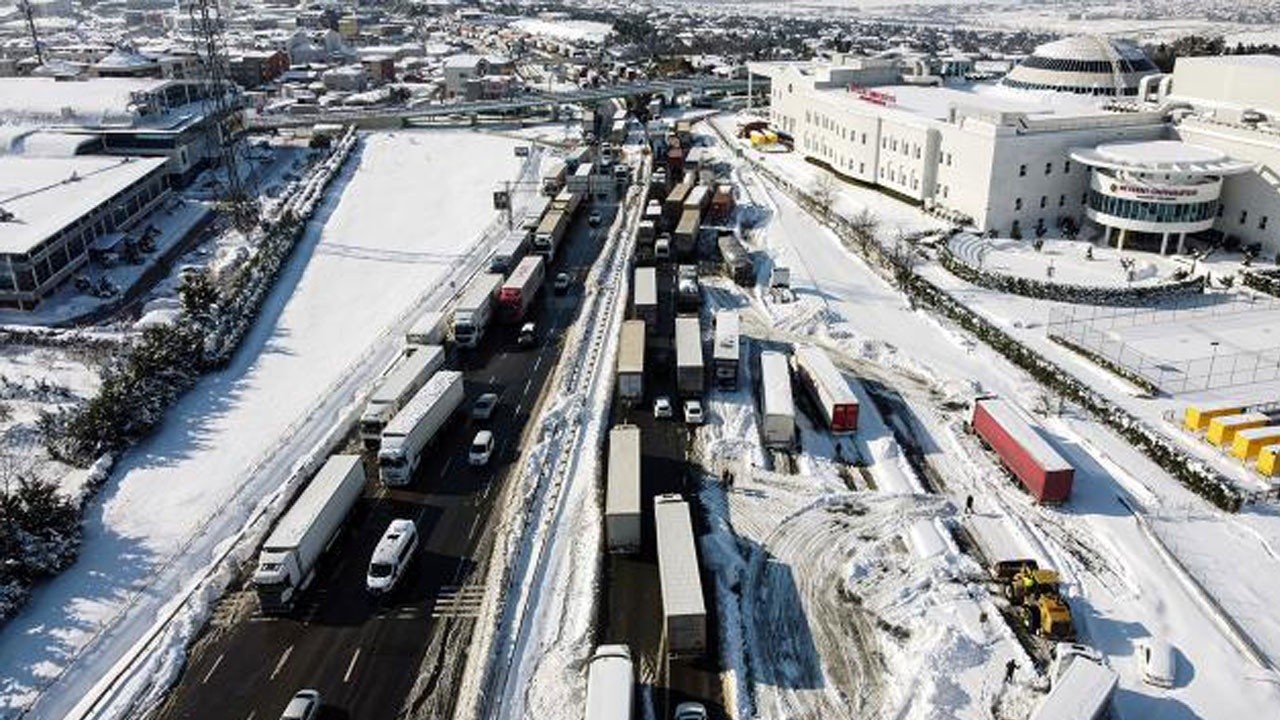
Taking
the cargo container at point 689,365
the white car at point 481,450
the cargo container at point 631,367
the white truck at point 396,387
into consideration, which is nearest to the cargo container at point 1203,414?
the cargo container at point 689,365

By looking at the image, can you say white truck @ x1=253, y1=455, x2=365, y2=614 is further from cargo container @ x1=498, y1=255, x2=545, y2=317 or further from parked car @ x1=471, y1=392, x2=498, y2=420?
cargo container @ x1=498, y1=255, x2=545, y2=317

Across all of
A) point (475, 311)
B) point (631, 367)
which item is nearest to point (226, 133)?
point (475, 311)

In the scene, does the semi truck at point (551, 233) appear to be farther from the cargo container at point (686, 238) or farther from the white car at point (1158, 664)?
the white car at point (1158, 664)

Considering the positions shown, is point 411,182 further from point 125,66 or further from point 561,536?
point 561,536

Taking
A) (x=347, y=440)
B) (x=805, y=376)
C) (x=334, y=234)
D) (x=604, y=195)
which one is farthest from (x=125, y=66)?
(x=805, y=376)

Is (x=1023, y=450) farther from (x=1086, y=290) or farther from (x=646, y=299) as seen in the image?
(x=1086, y=290)
